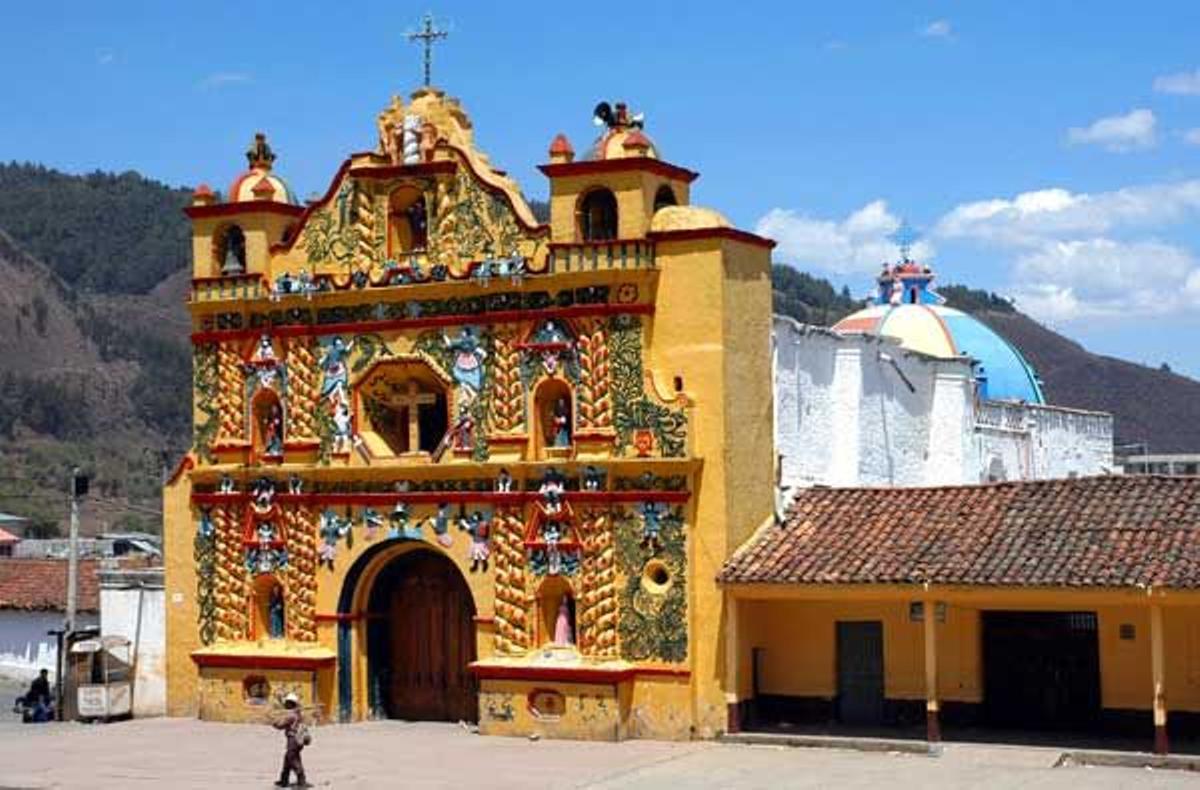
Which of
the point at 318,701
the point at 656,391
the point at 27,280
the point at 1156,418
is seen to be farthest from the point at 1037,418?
the point at 27,280

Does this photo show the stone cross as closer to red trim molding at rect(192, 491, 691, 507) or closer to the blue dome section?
red trim molding at rect(192, 491, 691, 507)

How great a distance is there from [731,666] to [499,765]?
3.56 meters

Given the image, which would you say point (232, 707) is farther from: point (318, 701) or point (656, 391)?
point (656, 391)

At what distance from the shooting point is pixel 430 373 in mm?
29906

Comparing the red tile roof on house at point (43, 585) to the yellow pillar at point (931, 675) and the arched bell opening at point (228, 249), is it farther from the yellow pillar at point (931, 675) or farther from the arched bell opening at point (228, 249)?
the yellow pillar at point (931, 675)

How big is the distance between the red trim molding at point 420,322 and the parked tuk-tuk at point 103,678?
5239 mm

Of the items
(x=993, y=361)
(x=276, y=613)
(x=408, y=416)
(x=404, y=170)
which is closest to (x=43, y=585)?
(x=276, y=613)

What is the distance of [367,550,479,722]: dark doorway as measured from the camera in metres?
30.2

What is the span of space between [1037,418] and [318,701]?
1602 cm

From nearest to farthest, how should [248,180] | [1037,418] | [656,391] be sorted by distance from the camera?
[656,391], [248,180], [1037,418]

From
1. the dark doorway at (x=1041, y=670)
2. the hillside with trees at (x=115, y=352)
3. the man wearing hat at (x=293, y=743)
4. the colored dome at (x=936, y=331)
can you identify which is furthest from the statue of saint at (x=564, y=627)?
the hillside with trees at (x=115, y=352)

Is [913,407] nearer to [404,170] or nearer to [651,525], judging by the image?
[651,525]

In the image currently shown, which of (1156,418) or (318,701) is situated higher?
(1156,418)

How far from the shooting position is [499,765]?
1010 inches
